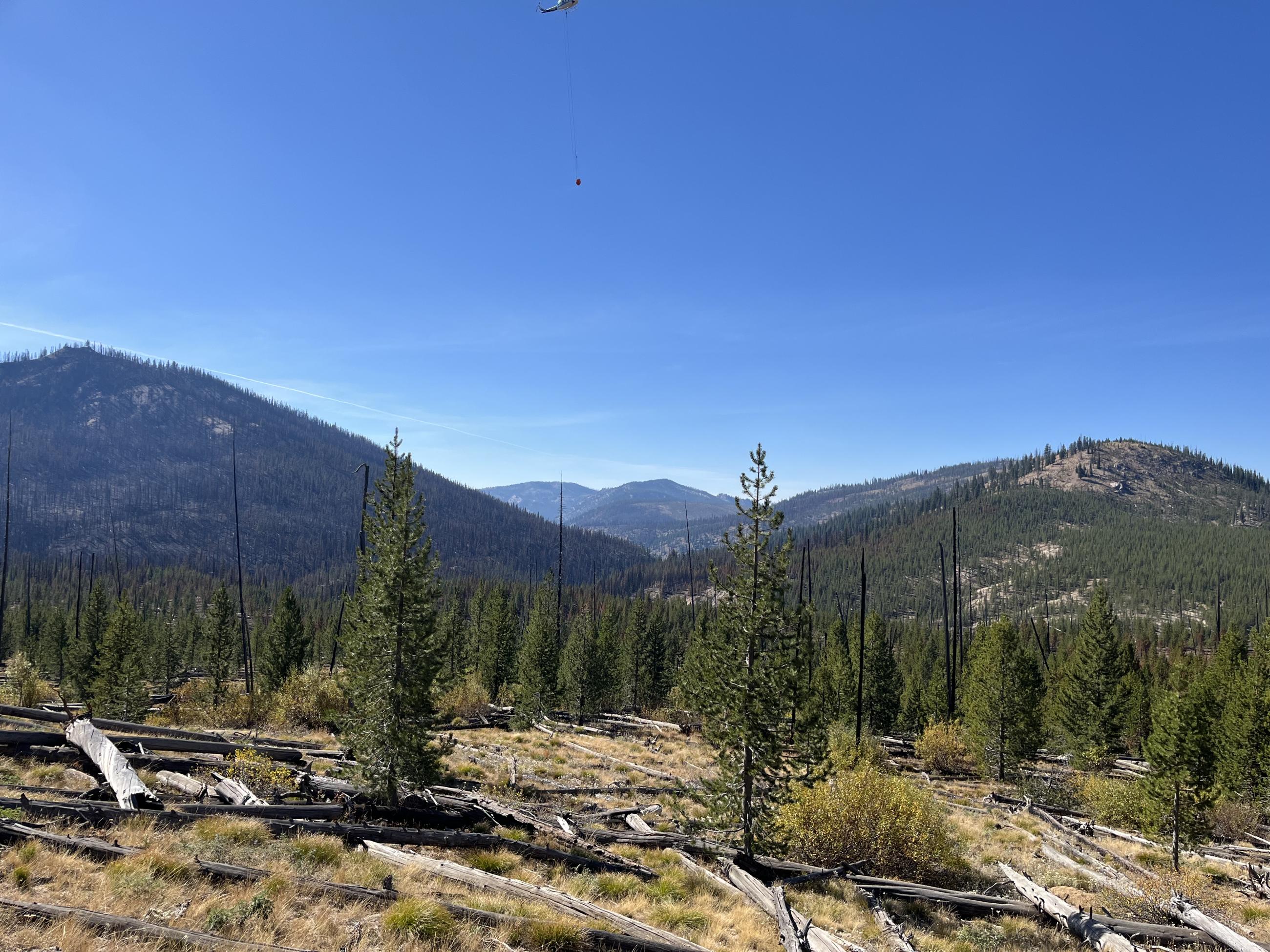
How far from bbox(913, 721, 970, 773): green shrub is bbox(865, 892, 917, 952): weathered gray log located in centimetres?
3301

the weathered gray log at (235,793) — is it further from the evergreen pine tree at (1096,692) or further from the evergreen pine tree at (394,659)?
the evergreen pine tree at (1096,692)

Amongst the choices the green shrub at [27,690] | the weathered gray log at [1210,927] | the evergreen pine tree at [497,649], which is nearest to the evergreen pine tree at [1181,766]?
the weathered gray log at [1210,927]

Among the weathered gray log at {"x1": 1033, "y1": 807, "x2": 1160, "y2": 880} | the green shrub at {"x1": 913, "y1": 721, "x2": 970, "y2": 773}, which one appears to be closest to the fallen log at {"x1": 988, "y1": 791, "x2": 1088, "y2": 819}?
the weathered gray log at {"x1": 1033, "y1": 807, "x2": 1160, "y2": 880}

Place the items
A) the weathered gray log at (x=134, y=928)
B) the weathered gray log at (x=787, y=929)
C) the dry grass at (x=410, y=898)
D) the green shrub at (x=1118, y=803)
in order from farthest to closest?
the green shrub at (x=1118, y=803) → the weathered gray log at (x=787, y=929) → the dry grass at (x=410, y=898) → the weathered gray log at (x=134, y=928)

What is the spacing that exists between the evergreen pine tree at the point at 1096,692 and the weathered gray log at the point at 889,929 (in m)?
38.7

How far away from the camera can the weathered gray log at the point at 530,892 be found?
10.7 m

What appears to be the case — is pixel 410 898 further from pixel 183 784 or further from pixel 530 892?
pixel 183 784

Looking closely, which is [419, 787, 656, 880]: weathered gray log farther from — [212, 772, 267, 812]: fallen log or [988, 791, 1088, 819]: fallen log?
[988, 791, 1088, 819]: fallen log

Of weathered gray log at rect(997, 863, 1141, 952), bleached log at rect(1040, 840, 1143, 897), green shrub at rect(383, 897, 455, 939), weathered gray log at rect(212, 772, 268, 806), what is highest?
green shrub at rect(383, 897, 455, 939)

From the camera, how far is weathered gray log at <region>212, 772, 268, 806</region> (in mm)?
14602

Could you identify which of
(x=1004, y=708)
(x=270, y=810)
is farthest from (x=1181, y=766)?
(x=270, y=810)

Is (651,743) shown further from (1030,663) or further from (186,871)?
(186,871)

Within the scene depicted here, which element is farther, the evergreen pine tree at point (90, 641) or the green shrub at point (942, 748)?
the evergreen pine tree at point (90, 641)

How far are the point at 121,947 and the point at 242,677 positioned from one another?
83.6 meters
